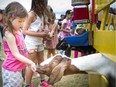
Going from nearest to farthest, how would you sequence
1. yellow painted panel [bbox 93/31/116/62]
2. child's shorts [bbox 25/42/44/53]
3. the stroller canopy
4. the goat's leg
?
1. yellow painted panel [bbox 93/31/116/62]
2. the goat's leg
3. the stroller canopy
4. child's shorts [bbox 25/42/44/53]

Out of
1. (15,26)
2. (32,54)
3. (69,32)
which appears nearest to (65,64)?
(15,26)

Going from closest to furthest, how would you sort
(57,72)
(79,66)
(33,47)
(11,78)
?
(57,72)
(79,66)
(11,78)
(33,47)

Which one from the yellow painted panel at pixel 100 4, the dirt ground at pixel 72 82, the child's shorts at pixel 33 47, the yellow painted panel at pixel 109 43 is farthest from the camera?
the dirt ground at pixel 72 82

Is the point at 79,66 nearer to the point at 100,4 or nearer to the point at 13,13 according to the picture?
the point at 100,4

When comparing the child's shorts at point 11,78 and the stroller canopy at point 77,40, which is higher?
the stroller canopy at point 77,40

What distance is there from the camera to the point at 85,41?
90.6 inches

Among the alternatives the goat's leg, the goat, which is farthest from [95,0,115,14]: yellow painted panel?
the goat's leg

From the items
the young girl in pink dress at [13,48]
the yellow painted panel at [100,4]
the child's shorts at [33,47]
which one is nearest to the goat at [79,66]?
the young girl in pink dress at [13,48]

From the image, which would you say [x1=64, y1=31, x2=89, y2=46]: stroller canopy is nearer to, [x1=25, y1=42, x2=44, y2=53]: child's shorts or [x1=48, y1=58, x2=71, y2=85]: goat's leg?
[x1=48, y1=58, x2=71, y2=85]: goat's leg

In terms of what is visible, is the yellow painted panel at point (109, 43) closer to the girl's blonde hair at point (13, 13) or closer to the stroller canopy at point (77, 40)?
the stroller canopy at point (77, 40)

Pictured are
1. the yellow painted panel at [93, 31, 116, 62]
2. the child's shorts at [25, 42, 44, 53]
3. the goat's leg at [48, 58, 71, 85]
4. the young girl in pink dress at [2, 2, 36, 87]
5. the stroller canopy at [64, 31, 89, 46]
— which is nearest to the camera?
the yellow painted panel at [93, 31, 116, 62]

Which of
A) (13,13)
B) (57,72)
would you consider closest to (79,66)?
(57,72)

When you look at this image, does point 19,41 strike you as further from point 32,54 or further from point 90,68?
point 32,54

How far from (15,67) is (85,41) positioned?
56 centimetres
